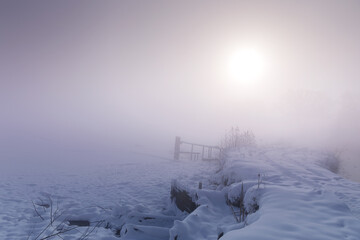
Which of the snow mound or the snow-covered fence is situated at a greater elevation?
the snow-covered fence

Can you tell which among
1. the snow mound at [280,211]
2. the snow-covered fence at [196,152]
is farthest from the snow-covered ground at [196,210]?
the snow-covered fence at [196,152]

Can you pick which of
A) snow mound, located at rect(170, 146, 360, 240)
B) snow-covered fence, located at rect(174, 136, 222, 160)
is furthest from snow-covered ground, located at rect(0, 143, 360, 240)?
snow-covered fence, located at rect(174, 136, 222, 160)

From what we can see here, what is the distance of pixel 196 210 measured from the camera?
16.9ft

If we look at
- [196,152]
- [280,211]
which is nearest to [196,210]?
[280,211]

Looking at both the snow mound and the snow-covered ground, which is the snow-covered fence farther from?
the snow mound

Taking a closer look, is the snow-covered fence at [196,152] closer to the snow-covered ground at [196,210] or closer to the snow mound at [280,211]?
the snow-covered ground at [196,210]

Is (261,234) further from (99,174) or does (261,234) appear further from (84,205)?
(99,174)

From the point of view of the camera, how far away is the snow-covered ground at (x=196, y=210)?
3312 millimetres

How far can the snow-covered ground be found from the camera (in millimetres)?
3312

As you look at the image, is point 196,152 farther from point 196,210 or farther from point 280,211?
point 280,211

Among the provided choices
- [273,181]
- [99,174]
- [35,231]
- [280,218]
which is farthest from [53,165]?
[280,218]

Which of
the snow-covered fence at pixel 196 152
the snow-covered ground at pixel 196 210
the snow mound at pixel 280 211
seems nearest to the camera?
the snow mound at pixel 280 211

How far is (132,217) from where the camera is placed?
19.5 ft

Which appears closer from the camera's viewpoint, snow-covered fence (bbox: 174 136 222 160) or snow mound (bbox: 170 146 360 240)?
snow mound (bbox: 170 146 360 240)
